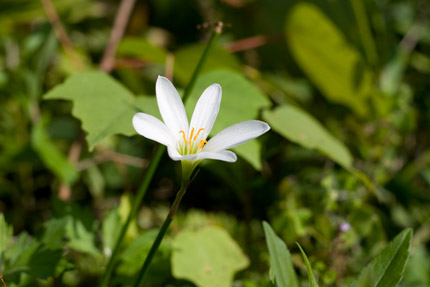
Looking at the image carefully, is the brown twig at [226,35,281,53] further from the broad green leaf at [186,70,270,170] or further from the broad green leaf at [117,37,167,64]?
the broad green leaf at [186,70,270,170]

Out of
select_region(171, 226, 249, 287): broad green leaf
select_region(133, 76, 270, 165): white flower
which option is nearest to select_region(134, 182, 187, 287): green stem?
select_region(133, 76, 270, 165): white flower

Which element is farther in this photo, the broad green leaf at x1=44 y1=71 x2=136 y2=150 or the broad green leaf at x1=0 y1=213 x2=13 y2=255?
the broad green leaf at x1=44 y1=71 x2=136 y2=150

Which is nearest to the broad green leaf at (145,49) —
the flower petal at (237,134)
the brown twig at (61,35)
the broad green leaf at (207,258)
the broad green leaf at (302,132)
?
the brown twig at (61,35)

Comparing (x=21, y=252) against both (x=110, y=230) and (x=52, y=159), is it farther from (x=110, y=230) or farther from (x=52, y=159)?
(x=52, y=159)

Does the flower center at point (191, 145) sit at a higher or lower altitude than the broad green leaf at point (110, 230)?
higher

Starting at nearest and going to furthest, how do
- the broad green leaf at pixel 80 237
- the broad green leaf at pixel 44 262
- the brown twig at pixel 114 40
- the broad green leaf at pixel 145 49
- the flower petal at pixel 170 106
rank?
the flower petal at pixel 170 106
the broad green leaf at pixel 44 262
the broad green leaf at pixel 80 237
the broad green leaf at pixel 145 49
the brown twig at pixel 114 40

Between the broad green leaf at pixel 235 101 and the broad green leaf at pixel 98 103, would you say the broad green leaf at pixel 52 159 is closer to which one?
the broad green leaf at pixel 98 103


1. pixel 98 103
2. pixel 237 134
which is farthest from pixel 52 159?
pixel 237 134
